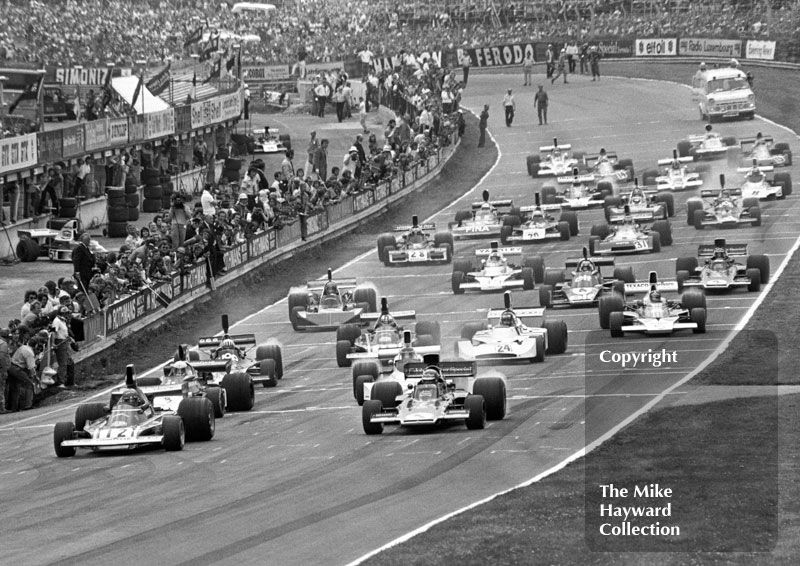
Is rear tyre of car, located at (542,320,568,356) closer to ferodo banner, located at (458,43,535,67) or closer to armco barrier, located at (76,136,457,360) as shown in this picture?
armco barrier, located at (76,136,457,360)

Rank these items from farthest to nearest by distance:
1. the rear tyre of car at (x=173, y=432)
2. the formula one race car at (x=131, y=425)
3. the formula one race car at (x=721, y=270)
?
the formula one race car at (x=721, y=270) < the formula one race car at (x=131, y=425) < the rear tyre of car at (x=173, y=432)

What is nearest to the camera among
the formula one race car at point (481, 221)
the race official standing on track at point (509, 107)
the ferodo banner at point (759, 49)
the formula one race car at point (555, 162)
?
the formula one race car at point (481, 221)

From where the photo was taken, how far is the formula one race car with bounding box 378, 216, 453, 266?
154 feet

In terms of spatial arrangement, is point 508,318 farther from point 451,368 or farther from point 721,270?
point 721,270

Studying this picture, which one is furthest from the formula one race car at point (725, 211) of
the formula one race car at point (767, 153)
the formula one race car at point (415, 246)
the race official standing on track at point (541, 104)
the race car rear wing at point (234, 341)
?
the race official standing on track at point (541, 104)

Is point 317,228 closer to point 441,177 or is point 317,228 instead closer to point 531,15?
Answer: point 441,177

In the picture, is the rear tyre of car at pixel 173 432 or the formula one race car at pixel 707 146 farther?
the formula one race car at pixel 707 146

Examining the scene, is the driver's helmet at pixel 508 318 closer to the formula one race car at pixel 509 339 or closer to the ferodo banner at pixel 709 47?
the formula one race car at pixel 509 339

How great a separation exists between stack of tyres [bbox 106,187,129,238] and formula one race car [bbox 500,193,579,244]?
36.9 feet

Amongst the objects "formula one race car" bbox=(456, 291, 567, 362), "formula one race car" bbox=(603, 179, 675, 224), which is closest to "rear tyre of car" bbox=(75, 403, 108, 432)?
"formula one race car" bbox=(456, 291, 567, 362)

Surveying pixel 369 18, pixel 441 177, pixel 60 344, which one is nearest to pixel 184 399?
pixel 60 344

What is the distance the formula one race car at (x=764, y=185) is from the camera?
52.8m

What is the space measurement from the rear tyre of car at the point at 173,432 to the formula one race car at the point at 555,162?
3502 centimetres

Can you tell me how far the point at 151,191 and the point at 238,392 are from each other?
2498 cm
